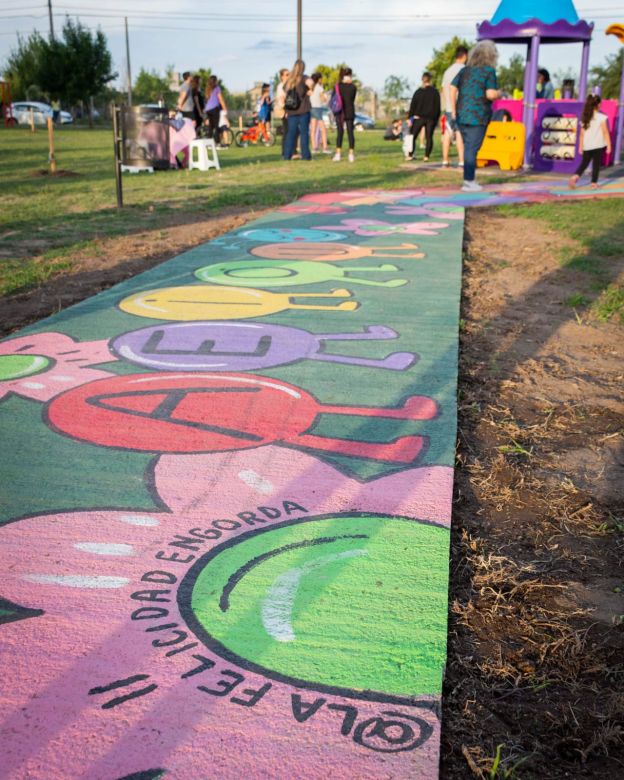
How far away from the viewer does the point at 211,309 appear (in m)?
5.00

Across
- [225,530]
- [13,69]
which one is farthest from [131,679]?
[13,69]

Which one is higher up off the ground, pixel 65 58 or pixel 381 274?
pixel 65 58

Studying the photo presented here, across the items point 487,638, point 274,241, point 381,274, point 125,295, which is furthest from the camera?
point 274,241

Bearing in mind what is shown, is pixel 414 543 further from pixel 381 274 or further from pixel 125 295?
pixel 381 274

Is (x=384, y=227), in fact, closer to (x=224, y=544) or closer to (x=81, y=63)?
(x=224, y=544)

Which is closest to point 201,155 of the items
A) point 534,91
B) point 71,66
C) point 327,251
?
point 534,91

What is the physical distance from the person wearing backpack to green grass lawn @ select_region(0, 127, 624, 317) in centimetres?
54

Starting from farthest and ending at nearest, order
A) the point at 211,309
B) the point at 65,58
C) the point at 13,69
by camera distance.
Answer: the point at 13,69 → the point at 65,58 → the point at 211,309

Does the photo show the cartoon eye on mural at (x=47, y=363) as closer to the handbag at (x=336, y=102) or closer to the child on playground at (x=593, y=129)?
the child on playground at (x=593, y=129)

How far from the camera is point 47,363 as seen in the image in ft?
12.8

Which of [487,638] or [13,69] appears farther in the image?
[13,69]

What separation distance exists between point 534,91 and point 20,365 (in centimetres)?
1288

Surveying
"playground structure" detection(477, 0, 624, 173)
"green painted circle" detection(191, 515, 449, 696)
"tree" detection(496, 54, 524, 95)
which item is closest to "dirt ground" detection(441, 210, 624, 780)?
"green painted circle" detection(191, 515, 449, 696)

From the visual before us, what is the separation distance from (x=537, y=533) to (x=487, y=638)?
0.61m
